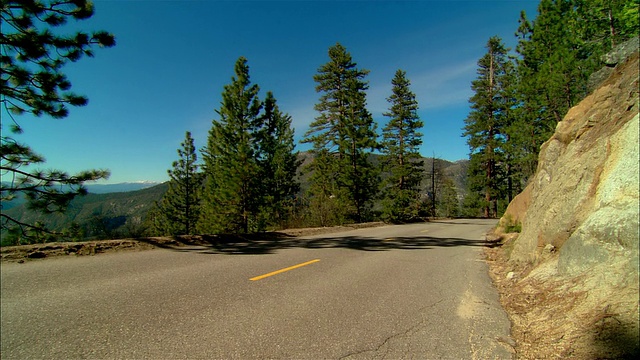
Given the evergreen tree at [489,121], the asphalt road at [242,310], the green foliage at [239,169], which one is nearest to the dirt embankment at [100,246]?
the asphalt road at [242,310]

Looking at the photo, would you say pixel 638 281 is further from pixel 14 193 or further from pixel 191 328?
pixel 14 193

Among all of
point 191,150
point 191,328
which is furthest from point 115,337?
point 191,150

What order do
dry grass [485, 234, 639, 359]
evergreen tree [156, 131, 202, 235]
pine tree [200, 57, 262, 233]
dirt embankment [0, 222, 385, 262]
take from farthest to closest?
evergreen tree [156, 131, 202, 235] < pine tree [200, 57, 262, 233] < dirt embankment [0, 222, 385, 262] < dry grass [485, 234, 639, 359]

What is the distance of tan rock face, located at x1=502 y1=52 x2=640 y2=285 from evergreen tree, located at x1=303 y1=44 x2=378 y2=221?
15870 millimetres

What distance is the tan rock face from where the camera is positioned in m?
3.04

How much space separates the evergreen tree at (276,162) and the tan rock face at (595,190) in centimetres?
1575

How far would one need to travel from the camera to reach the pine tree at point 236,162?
17812mm

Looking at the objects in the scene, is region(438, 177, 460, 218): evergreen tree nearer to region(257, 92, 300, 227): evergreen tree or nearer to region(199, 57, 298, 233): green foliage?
region(257, 92, 300, 227): evergreen tree

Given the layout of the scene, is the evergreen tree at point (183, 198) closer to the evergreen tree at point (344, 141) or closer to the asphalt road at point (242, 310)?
the evergreen tree at point (344, 141)

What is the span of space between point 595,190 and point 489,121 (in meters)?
33.8

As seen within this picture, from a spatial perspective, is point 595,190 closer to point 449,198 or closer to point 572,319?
point 572,319

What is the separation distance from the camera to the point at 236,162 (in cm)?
1730

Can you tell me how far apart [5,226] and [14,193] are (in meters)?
0.74

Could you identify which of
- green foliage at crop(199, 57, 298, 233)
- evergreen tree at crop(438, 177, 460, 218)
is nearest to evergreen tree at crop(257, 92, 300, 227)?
green foliage at crop(199, 57, 298, 233)
